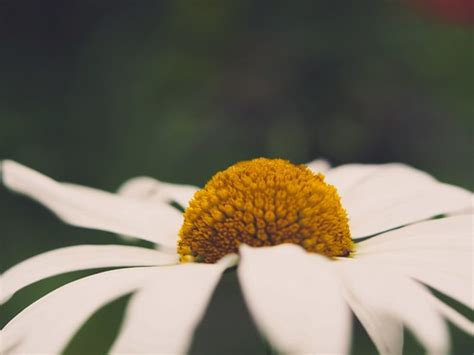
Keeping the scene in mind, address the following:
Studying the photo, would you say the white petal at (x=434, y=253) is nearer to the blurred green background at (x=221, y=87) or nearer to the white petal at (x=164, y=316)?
the white petal at (x=164, y=316)

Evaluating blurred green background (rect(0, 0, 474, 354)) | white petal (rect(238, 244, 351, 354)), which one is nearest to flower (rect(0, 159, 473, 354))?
white petal (rect(238, 244, 351, 354))

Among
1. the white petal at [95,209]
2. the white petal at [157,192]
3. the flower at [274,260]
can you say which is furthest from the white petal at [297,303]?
the white petal at [157,192]

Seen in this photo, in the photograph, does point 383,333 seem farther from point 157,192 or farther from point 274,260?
point 157,192

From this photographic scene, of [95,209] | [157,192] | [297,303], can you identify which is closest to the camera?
[297,303]

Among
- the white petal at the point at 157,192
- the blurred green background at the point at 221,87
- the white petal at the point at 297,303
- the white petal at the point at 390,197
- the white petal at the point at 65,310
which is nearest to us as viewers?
the white petal at the point at 297,303

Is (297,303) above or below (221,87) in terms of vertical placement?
below

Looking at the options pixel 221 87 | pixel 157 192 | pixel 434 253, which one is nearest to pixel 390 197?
pixel 434 253
